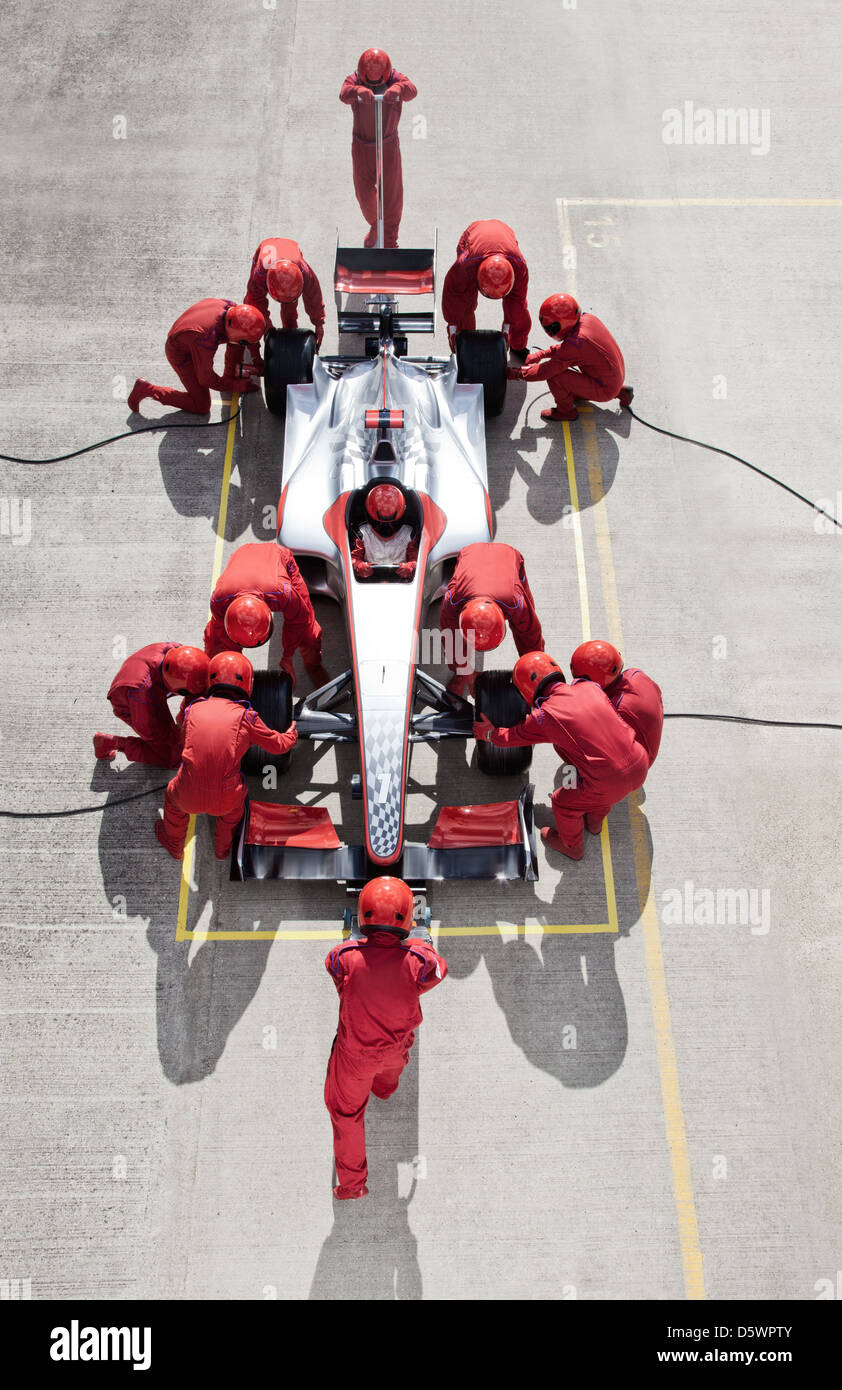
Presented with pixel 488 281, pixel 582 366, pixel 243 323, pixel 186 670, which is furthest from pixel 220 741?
pixel 582 366

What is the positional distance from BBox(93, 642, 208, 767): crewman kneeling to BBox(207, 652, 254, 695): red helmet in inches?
5.0

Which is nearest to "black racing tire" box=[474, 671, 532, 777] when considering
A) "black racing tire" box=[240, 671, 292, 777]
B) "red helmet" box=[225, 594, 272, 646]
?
"black racing tire" box=[240, 671, 292, 777]

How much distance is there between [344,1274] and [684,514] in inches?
223

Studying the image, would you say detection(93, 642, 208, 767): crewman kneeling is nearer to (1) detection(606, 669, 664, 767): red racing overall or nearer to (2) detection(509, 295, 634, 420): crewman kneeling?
(1) detection(606, 669, 664, 767): red racing overall

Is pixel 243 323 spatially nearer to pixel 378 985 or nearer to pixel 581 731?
pixel 581 731

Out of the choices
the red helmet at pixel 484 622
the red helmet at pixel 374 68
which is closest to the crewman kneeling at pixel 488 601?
the red helmet at pixel 484 622

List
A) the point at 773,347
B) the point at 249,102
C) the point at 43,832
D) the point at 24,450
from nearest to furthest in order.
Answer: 1. the point at 43,832
2. the point at 24,450
3. the point at 773,347
4. the point at 249,102

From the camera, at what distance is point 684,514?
327 inches

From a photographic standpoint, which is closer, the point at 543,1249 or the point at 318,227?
the point at 543,1249

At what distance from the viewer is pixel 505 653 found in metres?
7.56

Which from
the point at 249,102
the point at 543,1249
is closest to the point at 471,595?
the point at 543,1249

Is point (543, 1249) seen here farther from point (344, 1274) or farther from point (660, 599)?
point (660, 599)

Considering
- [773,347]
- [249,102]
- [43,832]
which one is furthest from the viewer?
[249,102]

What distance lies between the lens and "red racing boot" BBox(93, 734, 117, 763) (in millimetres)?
6832
